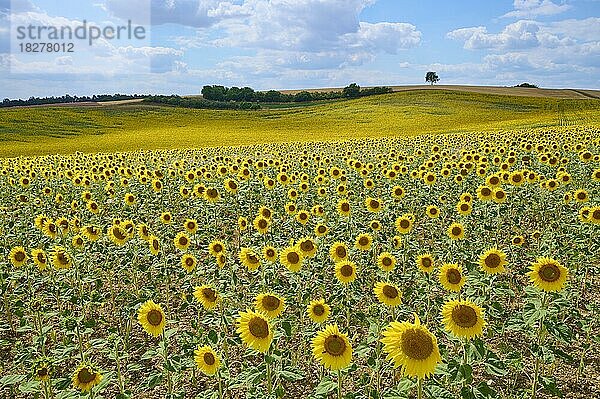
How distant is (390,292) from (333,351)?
1182 mm

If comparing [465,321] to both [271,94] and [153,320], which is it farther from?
[271,94]

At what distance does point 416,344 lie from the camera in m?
3.04

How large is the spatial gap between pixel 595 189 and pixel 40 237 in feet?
33.2

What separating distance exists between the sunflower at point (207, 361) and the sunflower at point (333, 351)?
3.25ft

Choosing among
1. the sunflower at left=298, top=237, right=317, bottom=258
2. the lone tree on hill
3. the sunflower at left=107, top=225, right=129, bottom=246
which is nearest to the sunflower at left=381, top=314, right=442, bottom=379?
the sunflower at left=298, top=237, right=317, bottom=258

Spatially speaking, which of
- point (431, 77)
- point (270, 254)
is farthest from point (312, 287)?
point (431, 77)

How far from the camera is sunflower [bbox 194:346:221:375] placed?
4066 millimetres

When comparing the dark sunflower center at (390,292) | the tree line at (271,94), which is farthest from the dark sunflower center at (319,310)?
the tree line at (271,94)

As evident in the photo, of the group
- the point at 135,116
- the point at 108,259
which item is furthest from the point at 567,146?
the point at 135,116

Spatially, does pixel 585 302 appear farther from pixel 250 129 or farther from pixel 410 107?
pixel 410 107

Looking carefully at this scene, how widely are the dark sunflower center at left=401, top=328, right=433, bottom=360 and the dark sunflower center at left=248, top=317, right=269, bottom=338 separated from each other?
1153mm

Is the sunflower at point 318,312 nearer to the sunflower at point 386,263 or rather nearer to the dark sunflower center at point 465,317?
the sunflower at point 386,263

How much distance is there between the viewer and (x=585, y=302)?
637cm

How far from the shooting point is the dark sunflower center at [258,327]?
12.5 feet
